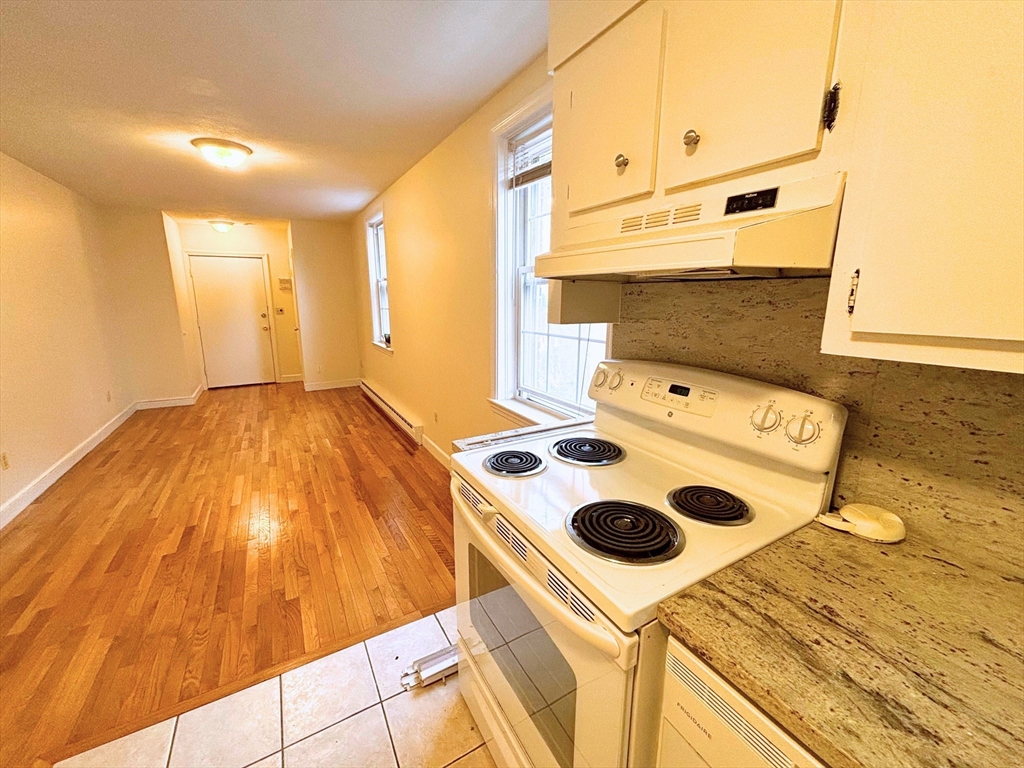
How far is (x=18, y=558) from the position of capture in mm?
2189

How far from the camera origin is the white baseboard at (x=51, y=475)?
8.49 feet

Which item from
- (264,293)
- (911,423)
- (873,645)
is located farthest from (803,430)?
(264,293)

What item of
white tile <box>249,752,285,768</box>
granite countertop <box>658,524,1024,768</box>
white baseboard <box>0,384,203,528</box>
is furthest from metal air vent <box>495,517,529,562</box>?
white baseboard <box>0,384,203,528</box>

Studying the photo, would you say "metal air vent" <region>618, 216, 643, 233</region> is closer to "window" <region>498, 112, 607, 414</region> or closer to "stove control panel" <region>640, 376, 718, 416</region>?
"stove control panel" <region>640, 376, 718, 416</region>

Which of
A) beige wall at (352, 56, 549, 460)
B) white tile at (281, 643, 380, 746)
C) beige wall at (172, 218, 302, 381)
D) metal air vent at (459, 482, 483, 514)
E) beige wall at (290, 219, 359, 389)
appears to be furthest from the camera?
beige wall at (172, 218, 302, 381)

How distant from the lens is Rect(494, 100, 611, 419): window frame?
210 centimetres

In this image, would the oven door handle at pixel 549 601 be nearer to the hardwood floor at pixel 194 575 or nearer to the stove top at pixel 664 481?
the stove top at pixel 664 481

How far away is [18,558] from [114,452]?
1.83 metres

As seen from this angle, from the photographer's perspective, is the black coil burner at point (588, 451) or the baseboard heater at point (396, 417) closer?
the black coil burner at point (588, 451)

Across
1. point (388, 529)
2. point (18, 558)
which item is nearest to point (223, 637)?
point (388, 529)

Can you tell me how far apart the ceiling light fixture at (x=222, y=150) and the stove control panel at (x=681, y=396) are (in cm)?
316

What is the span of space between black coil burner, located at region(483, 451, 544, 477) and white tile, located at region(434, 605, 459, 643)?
3.00 ft

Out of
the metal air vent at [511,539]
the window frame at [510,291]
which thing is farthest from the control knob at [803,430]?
the window frame at [510,291]

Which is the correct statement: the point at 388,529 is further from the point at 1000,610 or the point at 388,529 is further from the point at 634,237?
the point at 1000,610
